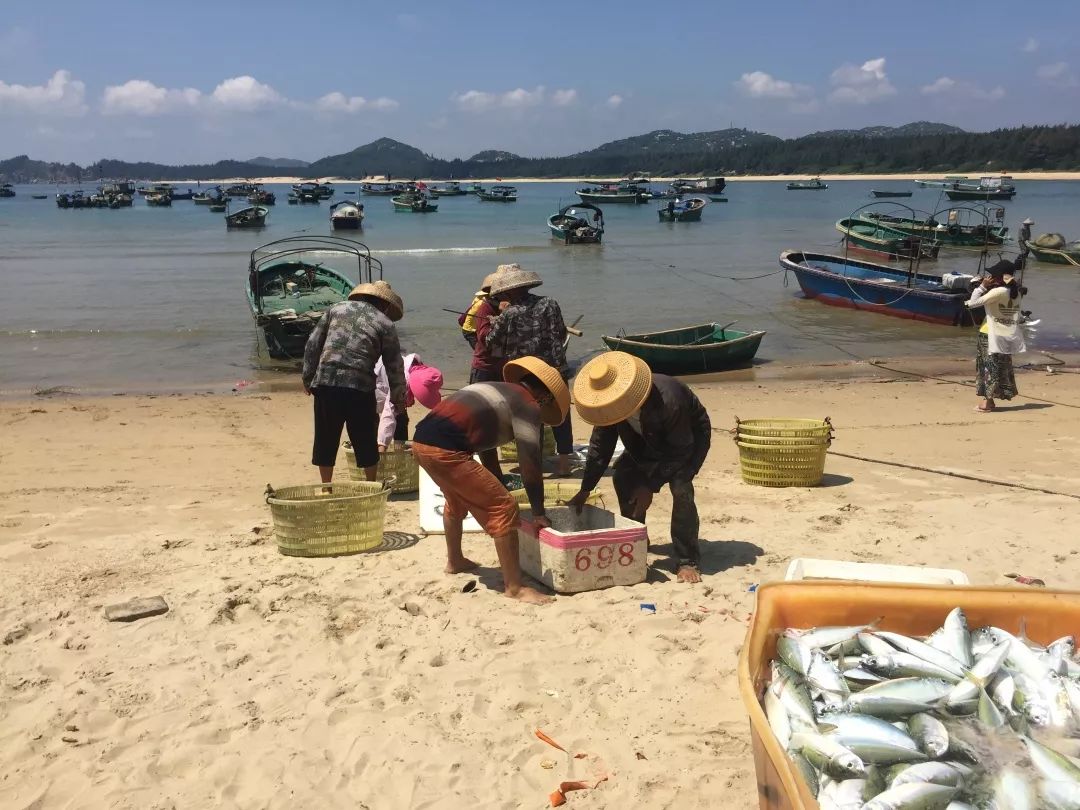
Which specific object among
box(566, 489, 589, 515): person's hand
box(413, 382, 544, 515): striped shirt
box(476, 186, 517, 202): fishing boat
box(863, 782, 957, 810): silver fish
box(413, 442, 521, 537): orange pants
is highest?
box(476, 186, 517, 202): fishing boat

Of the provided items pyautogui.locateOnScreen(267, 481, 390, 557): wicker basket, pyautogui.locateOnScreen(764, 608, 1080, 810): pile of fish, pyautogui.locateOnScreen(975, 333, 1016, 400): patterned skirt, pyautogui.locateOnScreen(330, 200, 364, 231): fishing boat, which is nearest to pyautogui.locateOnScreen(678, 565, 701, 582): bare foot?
pyautogui.locateOnScreen(764, 608, 1080, 810): pile of fish

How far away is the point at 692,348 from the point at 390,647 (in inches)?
393

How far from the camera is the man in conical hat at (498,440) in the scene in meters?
4.89

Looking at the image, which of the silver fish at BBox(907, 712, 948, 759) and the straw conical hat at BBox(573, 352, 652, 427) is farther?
the straw conical hat at BBox(573, 352, 652, 427)

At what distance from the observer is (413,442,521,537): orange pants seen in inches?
195

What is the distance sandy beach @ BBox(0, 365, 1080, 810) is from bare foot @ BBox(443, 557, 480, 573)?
10 cm

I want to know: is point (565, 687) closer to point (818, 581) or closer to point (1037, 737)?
point (818, 581)

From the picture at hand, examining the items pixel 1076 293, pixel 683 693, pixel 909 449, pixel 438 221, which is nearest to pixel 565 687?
pixel 683 693

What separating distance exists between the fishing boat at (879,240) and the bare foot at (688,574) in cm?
2285

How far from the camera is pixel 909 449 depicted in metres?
9.04

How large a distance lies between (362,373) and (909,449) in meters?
5.40

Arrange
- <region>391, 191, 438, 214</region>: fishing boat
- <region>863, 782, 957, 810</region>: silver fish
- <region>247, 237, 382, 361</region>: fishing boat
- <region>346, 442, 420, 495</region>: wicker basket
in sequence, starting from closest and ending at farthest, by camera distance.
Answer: <region>863, 782, 957, 810</region>: silver fish, <region>346, 442, 420, 495</region>: wicker basket, <region>247, 237, 382, 361</region>: fishing boat, <region>391, 191, 438, 214</region>: fishing boat

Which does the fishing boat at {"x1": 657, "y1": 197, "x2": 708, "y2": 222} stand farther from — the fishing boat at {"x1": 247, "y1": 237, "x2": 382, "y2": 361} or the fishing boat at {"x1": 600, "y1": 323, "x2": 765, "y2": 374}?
the fishing boat at {"x1": 600, "y1": 323, "x2": 765, "y2": 374}

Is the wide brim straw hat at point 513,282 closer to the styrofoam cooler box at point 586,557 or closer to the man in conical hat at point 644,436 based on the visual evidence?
the man in conical hat at point 644,436
